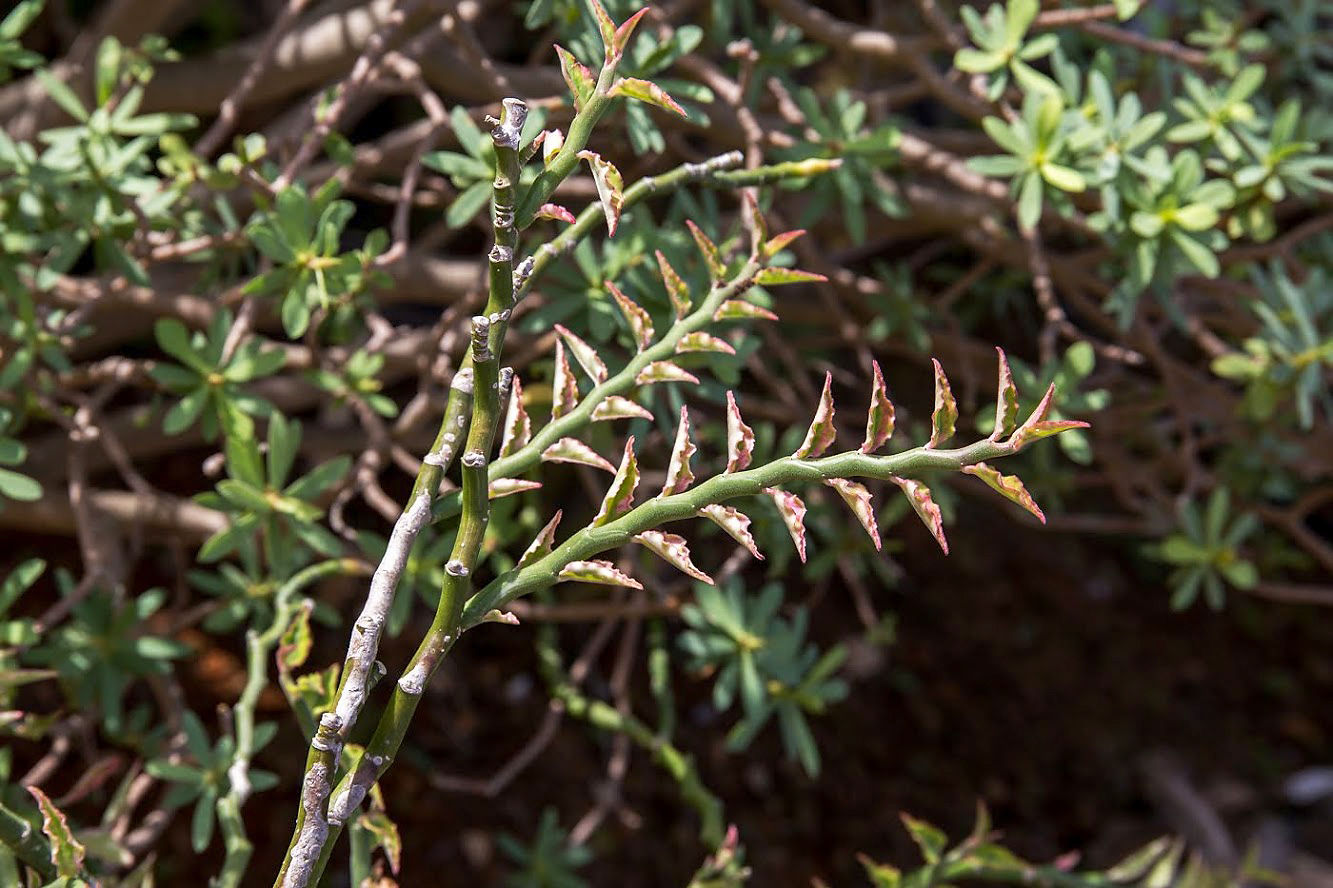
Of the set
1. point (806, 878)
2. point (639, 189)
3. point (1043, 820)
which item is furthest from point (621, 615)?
point (1043, 820)

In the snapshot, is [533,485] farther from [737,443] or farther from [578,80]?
[578,80]

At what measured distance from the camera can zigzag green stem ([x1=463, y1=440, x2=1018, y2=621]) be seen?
0.68 metres

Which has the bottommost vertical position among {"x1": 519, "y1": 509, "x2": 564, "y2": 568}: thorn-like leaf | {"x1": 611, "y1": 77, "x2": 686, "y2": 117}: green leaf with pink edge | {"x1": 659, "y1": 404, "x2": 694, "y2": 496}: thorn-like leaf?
{"x1": 519, "y1": 509, "x2": 564, "y2": 568}: thorn-like leaf

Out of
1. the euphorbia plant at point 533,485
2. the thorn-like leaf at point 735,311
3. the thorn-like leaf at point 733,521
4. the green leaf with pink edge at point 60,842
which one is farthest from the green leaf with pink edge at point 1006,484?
the green leaf with pink edge at point 60,842

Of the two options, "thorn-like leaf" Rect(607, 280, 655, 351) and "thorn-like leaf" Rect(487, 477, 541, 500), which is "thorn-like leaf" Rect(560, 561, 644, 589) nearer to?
"thorn-like leaf" Rect(487, 477, 541, 500)

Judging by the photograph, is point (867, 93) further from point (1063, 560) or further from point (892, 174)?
point (1063, 560)

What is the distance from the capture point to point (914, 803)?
2.48 metres

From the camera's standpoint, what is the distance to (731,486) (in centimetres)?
69

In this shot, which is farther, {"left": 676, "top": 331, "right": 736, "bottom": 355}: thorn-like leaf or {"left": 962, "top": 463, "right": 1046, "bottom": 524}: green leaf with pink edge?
{"left": 676, "top": 331, "right": 736, "bottom": 355}: thorn-like leaf

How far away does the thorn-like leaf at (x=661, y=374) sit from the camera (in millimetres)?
790

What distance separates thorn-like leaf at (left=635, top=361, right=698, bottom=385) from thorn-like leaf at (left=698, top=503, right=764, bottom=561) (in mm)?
116

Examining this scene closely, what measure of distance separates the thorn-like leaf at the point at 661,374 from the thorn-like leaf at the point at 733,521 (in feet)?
0.38

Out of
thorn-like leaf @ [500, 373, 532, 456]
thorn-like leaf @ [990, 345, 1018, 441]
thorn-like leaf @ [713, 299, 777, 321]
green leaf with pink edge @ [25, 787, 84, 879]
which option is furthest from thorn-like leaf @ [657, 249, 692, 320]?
green leaf with pink edge @ [25, 787, 84, 879]

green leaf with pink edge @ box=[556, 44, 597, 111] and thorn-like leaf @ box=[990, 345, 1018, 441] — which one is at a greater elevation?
green leaf with pink edge @ box=[556, 44, 597, 111]
